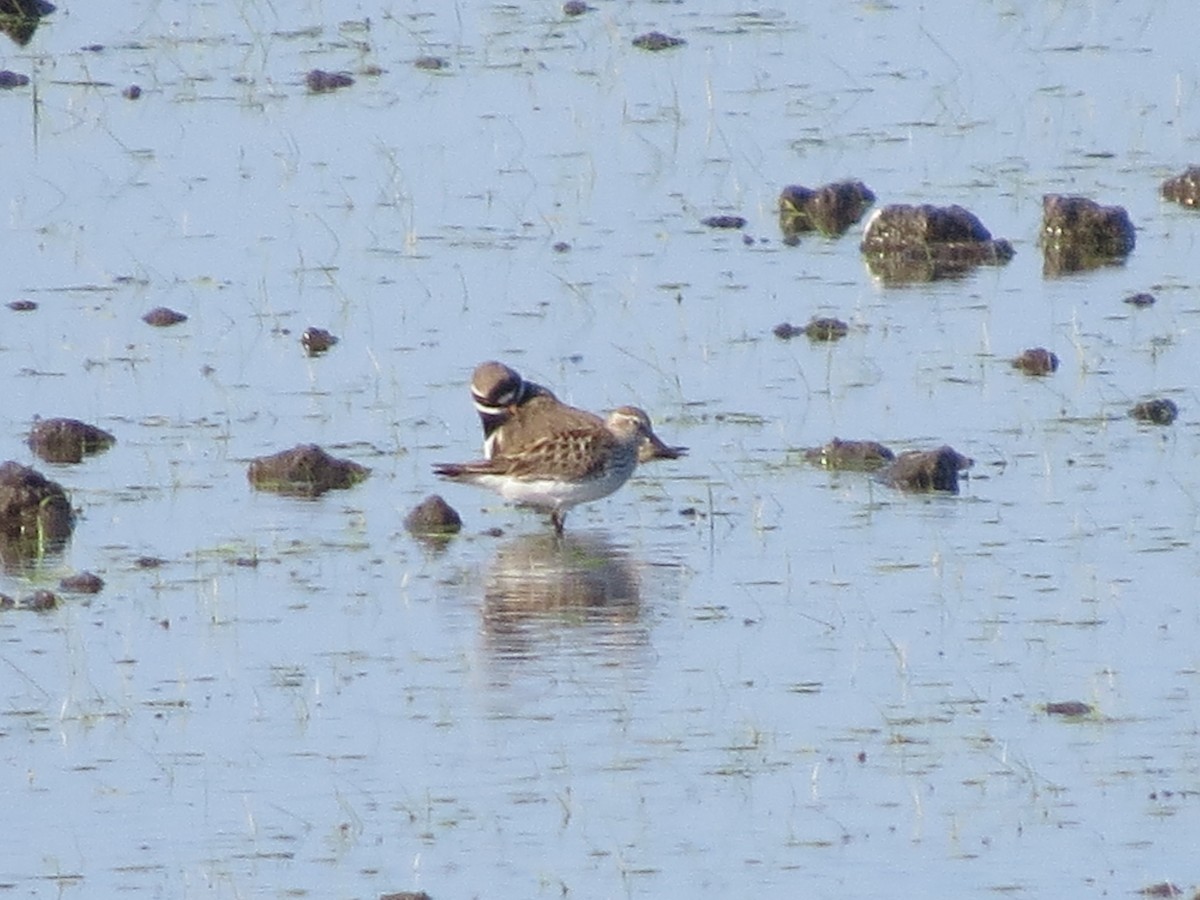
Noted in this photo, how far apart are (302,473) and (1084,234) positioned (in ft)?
18.2

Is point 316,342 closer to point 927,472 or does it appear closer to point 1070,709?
point 927,472

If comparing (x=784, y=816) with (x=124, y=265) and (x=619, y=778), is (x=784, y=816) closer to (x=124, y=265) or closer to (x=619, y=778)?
(x=619, y=778)

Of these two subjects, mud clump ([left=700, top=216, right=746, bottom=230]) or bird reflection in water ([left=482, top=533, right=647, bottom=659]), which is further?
mud clump ([left=700, top=216, right=746, bottom=230])

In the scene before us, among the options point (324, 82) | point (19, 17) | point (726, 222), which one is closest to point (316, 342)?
point (726, 222)

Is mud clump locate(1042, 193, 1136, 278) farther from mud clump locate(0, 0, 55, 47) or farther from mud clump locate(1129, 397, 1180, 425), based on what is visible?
mud clump locate(0, 0, 55, 47)

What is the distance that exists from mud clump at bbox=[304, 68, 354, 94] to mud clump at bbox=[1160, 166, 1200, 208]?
20.0ft

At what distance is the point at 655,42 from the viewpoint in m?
23.6

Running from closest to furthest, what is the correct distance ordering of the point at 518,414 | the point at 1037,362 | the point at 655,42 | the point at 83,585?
the point at 83,585, the point at 518,414, the point at 1037,362, the point at 655,42

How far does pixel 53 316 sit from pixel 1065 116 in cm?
724

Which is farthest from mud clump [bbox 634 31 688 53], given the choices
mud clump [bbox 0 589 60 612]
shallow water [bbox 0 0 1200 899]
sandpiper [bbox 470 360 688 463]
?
mud clump [bbox 0 589 60 612]

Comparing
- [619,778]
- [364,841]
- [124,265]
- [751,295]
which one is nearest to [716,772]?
[619,778]

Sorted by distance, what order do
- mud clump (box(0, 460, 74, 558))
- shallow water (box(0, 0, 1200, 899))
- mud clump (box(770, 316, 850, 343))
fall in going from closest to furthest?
shallow water (box(0, 0, 1200, 899))
mud clump (box(0, 460, 74, 558))
mud clump (box(770, 316, 850, 343))

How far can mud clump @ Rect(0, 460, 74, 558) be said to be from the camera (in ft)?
44.5

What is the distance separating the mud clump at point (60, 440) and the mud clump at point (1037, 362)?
4.45 m
